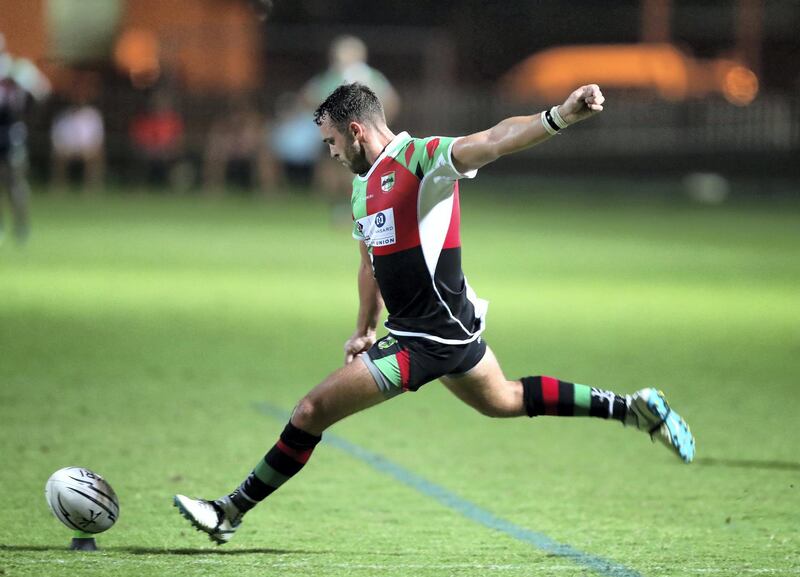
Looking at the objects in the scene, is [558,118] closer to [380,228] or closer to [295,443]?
[380,228]

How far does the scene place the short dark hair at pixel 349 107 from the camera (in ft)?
19.6

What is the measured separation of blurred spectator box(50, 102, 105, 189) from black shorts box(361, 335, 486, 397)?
25021mm

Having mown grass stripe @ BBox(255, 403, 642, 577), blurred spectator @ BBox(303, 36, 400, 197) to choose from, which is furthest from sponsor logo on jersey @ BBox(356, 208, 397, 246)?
blurred spectator @ BBox(303, 36, 400, 197)

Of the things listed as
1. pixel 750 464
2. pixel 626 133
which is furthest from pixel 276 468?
pixel 626 133

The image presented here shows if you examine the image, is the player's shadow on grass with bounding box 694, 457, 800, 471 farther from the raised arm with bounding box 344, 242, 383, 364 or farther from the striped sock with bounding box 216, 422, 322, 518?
the striped sock with bounding box 216, 422, 322, 518

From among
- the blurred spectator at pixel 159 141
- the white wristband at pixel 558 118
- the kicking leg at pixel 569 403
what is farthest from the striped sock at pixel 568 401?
the blurred spectator at pixel 159 141

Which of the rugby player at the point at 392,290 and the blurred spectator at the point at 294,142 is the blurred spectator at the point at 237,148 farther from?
the rugby player at the point at 392,290

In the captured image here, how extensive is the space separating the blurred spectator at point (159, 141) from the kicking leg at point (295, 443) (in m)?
25.3

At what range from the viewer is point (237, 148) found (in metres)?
30.7

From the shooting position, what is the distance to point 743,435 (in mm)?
8742

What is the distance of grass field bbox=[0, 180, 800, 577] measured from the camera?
620 centimetres

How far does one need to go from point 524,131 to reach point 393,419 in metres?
4.23

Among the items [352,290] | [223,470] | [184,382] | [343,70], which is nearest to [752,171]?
[343,70]

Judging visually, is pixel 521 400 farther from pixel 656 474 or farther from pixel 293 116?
pixel 293 116
